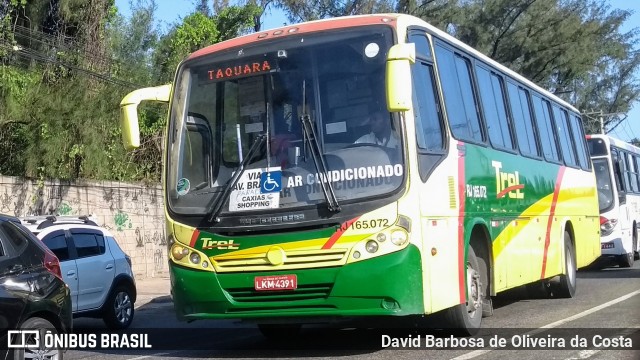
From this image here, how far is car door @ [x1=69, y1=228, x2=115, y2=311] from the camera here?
1287 centimetres

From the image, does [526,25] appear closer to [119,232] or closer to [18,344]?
[119,232]

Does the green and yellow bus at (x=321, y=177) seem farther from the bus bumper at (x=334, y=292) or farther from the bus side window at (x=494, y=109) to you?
the bus side window at (x=494, y=109)

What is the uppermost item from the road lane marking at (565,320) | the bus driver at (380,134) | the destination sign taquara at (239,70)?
the destination sign taquara at (239,70)

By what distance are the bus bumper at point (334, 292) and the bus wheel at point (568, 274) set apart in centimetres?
703

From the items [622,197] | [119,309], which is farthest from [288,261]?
[622,197]

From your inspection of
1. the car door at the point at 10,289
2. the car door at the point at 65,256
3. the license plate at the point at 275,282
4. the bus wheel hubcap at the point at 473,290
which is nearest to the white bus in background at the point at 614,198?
the bus wheel hubcap at the point at 473,290

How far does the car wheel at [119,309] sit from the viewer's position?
526 inches

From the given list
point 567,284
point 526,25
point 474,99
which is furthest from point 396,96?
point 526,25

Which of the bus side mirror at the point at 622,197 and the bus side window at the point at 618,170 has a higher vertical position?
the bus side window at the point at 618,170

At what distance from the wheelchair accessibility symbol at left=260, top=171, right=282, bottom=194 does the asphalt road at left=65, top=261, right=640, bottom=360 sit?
178cm

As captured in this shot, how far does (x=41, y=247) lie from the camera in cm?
861

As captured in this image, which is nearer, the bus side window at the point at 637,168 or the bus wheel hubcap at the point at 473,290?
the bus wheel hubcap at the point at 473,290

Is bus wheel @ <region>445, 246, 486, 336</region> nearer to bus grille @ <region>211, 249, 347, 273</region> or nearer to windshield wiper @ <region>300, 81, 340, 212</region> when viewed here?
bus grille @ <region>211, 249, 347, 273</region>

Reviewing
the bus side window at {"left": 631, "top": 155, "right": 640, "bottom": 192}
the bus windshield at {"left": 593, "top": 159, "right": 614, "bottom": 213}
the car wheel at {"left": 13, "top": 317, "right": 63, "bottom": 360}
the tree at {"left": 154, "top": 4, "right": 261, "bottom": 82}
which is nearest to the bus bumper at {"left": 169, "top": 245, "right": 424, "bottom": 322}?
the car wheel at {"left": 13, "top": 317, "right": 63, "bottom": 360}
